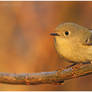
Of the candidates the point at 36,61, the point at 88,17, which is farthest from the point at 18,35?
the point at 88,17

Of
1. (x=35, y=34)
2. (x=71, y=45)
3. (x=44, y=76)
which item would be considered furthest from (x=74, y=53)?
(x=35, y=34)

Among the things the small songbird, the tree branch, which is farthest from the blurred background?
the tree branch

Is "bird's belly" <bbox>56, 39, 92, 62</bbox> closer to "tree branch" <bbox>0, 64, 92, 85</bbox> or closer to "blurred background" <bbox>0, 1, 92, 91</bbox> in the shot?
"tree branch" <bbox>0, 64, 92, 85</bbox>

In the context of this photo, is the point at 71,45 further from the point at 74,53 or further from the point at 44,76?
the point at 44,76

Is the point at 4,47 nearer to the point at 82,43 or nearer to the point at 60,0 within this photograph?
the point at 60,0

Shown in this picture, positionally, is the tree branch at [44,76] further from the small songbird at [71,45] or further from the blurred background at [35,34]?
the blurred background at [35,34]
